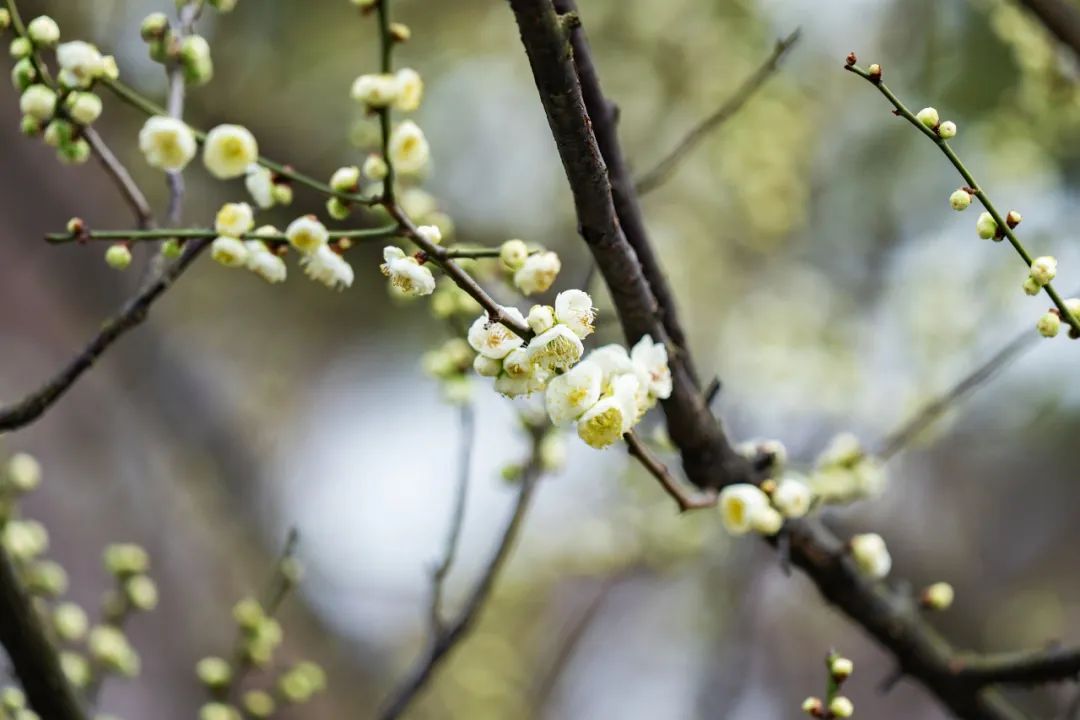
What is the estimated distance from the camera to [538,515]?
205 centimetres

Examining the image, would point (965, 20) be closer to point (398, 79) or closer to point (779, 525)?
point (779, 525)

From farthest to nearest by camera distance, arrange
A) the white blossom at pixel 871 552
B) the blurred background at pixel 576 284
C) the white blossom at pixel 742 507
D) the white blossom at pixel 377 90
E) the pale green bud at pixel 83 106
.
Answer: the blurred background at pixel 576 284 < the white blossom at pixel 871 552 < the white blossom at pixel 742 507 < the pale green bud at pixel 83 106 < the white blossom at pixel 377 90

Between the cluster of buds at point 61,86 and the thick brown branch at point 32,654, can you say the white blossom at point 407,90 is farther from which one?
the thick brown branch at point 32,654

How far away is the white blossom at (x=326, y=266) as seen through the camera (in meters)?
0.42

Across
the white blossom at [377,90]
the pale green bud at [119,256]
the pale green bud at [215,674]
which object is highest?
the white blossom at [377,90]

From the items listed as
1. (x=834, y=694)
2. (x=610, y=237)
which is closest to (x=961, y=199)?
(x=610, y=237)

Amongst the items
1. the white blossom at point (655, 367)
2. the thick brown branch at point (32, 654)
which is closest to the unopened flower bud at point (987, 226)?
the white blossom at point (655, 367)

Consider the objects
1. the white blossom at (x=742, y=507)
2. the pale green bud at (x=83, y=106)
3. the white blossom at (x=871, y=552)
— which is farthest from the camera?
the white blossom at (x=871, y=552)

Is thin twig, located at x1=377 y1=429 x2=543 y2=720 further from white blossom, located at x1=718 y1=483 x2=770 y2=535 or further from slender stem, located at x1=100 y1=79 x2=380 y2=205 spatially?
slender stem, located at x1=100 y1=79 x2=380 y2=205

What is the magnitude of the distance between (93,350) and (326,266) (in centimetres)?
18

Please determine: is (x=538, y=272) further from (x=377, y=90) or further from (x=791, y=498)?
(x=791, y=498)

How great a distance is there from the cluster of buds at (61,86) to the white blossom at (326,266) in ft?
0.45

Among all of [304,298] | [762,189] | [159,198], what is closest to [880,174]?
[762,189]

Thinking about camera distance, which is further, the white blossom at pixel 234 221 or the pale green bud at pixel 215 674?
the pale green bud at pixel 215 674
